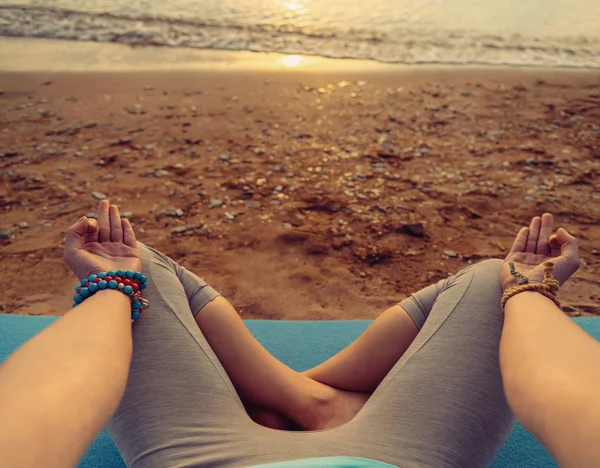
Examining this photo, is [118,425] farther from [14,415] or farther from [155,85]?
[155,85]

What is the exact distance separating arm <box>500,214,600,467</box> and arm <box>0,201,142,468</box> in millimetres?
665

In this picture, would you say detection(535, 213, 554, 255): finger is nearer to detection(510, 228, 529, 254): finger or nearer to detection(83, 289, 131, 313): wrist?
detection(510, 228, 529, 254): finger

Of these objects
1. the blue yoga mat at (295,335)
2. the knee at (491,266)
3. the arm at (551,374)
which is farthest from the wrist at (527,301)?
the blue yoga mat at (295,335)

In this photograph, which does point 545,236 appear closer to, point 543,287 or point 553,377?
point 543,287

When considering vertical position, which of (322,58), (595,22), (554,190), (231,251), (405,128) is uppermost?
(595,22)

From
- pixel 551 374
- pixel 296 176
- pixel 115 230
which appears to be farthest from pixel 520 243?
pixel 296 176

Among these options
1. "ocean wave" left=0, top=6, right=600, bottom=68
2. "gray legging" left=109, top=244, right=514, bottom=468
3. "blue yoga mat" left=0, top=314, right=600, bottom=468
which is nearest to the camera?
"gray legging" left=109, top=244, right=514, bottom=468

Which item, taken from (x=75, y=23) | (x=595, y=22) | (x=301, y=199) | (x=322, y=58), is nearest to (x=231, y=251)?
(x=301, y=199)

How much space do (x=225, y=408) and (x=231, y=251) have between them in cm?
209

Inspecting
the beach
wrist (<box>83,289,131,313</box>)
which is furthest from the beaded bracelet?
the beach

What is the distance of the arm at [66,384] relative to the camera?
685mm

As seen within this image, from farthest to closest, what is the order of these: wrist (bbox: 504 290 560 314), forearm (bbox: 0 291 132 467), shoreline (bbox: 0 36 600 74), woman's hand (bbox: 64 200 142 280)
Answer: shoreline (bbox: 0 36 600 74) → woman's hand (bbox: 64 200 142 280) → wrist (bbox: 504 290 560 314) → forearm (bbox: 0 291 132 467)

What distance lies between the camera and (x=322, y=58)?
6.14m

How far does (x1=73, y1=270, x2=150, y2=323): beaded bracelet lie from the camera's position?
1.10 meters
